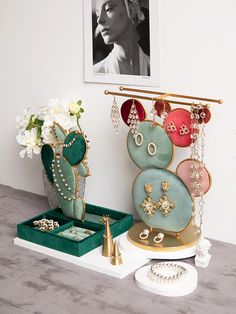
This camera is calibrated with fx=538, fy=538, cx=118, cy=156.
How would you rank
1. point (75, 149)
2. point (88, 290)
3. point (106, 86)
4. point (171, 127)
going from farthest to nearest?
point (106, 86)
point (75, 149)
point (171, 127)
point (88, 290)

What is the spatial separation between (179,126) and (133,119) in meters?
0.13

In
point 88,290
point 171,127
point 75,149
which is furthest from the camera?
point 75,149

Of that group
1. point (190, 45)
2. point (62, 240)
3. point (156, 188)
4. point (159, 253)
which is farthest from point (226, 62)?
point (62, 240)

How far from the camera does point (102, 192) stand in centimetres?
167

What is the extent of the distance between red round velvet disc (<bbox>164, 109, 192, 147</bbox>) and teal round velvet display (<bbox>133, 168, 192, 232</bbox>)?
0.28ft

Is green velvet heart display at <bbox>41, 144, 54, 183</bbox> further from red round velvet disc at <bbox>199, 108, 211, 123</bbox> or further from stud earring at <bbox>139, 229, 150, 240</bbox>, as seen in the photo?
red round velvet disc at <bbox>199, 108, 211, 123</bbox>

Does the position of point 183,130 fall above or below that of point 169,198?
above

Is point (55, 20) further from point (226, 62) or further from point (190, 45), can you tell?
point (226, 62)

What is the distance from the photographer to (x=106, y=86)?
1572 mm

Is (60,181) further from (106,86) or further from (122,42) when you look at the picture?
(122,42)

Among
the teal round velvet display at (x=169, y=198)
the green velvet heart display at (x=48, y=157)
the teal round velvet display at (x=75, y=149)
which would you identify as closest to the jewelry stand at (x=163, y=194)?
the teal round velvet display at (x=169, y=198)

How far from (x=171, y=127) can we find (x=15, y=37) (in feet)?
2.60

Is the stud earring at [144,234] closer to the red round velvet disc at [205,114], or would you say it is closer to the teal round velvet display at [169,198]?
the teal round velvet display at [169,198]

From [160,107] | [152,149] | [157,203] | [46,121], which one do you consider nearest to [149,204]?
[157,203]
